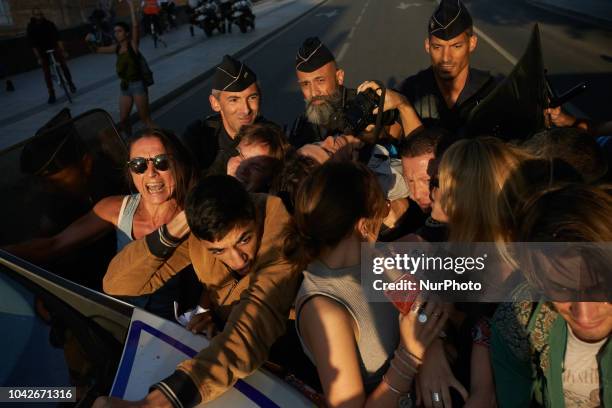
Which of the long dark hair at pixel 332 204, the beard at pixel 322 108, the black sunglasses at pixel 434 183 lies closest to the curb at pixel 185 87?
the beard at pixel 322 108

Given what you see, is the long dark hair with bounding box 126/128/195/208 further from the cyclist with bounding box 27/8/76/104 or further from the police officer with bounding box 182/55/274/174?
the cyclist with bounding box 27/8/76/104

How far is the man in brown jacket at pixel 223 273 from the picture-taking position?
163 centimetres

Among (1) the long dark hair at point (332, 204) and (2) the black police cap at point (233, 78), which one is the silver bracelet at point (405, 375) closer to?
(1) the long dark hair at point (332, 204)

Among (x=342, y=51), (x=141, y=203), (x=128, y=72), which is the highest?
(x=141, y=203)

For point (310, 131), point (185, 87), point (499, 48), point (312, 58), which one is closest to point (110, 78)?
point (185, 87)

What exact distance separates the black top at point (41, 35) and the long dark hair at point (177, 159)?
382 inches

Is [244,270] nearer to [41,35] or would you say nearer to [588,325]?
[588,325]

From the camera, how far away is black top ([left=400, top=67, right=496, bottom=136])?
11.3 ft

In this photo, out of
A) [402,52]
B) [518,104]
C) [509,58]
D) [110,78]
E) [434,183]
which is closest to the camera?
[434,183]

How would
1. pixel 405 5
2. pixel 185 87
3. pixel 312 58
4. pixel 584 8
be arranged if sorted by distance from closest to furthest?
pixel 312 58
pixel 185 87
pixel 584 8
pixel 405 5

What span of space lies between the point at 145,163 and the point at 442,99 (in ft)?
6.82

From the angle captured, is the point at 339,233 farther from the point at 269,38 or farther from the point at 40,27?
the point at 269,38

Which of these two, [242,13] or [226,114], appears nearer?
[226,114]

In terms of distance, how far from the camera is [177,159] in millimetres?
2719
